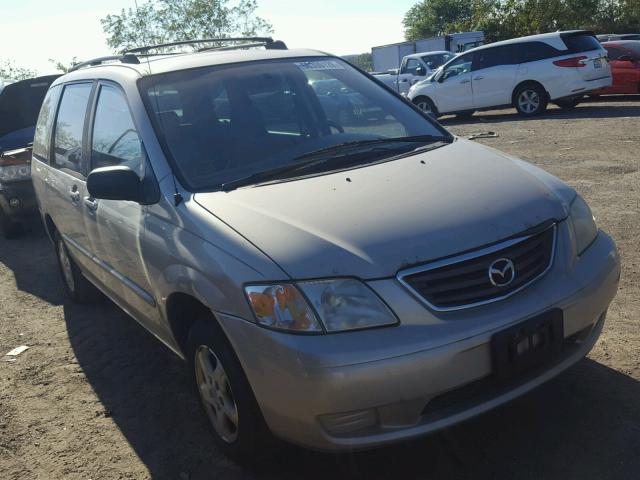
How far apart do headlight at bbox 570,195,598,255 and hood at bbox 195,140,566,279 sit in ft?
0.35

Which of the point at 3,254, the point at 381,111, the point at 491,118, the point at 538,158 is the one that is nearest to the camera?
the point at 381,111

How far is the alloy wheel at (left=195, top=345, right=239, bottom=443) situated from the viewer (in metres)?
3.01

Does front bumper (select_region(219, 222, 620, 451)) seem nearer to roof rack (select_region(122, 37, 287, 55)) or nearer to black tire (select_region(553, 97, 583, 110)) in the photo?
roof rack (select_region(122, 37, 287, 55))

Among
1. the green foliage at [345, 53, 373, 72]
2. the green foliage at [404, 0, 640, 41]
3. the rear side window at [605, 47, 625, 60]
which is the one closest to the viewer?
the green foliage at [345, 53, 373, 72]

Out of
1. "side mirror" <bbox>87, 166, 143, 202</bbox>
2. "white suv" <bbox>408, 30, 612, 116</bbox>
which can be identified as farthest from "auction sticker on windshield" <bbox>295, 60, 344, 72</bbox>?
"white suv" <bbox>408, 30, 612, 116</bbox>

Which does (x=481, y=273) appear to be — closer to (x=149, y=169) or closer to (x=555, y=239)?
(x=555, y=239)

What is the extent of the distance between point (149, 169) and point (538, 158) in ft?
24.8

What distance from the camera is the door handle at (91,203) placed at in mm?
4174

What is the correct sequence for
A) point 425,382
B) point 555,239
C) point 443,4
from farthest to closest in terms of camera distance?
point 443,4, point 555,239, point 425,382

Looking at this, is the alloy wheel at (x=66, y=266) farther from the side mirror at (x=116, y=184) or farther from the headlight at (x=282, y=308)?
the headlight at (x=282, y=308)

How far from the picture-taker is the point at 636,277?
15.8 feet

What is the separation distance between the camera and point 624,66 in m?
15.9

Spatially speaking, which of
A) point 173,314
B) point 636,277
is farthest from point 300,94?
point 636,277

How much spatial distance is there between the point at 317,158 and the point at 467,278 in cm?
117
